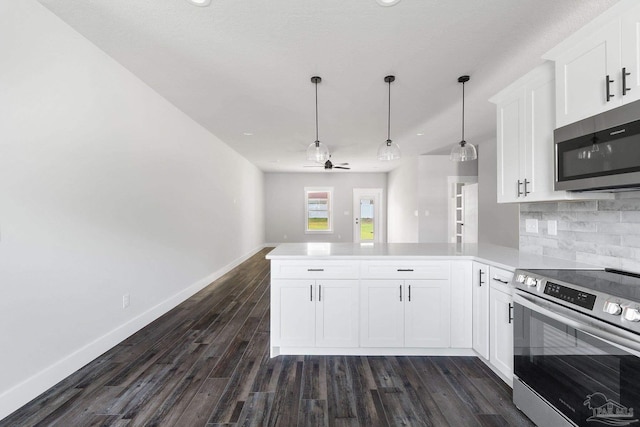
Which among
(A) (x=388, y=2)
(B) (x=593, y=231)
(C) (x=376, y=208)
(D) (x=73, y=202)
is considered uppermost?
(A) (x=388, y=2)

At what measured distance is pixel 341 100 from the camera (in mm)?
3377

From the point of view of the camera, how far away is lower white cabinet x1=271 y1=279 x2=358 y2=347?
7.84 ft

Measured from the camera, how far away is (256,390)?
6.48 ft

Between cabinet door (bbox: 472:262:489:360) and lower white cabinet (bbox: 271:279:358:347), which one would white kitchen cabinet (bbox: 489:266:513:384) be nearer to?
cabinet door (bbox: 472:262:489:360)

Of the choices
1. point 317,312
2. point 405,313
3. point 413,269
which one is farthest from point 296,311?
point 413,269

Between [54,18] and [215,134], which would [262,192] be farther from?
[54,18]

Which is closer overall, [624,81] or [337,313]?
[624,81]

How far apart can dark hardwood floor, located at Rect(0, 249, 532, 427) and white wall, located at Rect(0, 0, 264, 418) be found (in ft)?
0.85

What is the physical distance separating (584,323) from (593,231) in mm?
1025

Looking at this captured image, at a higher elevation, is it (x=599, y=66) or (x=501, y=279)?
(x=599, y=66)

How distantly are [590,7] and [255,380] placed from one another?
361cm

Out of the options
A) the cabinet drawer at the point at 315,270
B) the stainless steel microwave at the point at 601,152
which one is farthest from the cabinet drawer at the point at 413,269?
the stainless steel microwave at the point at 601,152

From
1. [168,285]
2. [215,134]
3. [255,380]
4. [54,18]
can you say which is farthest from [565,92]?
[215,134]

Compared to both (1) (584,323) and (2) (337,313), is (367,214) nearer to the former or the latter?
(2) (337,313)
